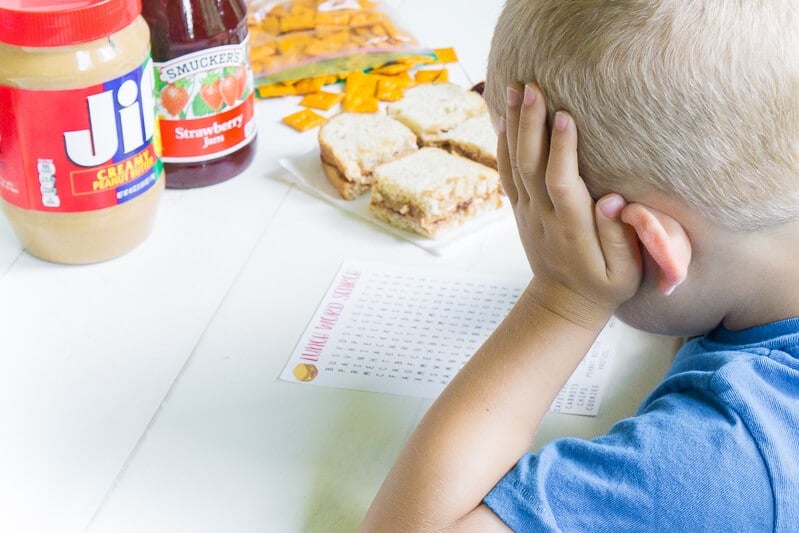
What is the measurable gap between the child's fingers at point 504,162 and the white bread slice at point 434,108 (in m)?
0.44

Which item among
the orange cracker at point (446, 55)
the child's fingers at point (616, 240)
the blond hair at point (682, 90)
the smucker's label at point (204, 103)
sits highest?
the blond hair at point (682, 90)

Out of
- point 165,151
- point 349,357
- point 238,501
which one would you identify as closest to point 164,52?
point 165,151

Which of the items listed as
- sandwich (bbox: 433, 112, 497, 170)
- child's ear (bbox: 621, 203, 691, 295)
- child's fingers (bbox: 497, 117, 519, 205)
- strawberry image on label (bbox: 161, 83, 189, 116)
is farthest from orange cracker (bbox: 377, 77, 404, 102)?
child's ear (bbox: 621, 203, 691, 295)

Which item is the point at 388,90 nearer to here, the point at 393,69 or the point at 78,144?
the point at 393,69

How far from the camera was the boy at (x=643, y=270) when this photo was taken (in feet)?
2.10

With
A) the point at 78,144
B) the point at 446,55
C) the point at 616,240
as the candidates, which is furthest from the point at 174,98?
the point at 616,240

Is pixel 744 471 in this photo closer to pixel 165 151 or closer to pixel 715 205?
pixel 715 205

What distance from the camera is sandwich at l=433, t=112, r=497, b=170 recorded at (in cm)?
120

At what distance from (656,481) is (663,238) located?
0.51ft

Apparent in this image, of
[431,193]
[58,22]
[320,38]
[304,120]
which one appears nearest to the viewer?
[58,22]

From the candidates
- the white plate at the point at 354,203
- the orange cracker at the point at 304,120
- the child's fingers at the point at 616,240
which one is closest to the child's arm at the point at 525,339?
the child's fingers at the point at 616,240

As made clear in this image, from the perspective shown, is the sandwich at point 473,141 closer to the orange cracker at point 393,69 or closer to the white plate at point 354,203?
the white plate at point 354,203

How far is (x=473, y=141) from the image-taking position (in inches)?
47.6

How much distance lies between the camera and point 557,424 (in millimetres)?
864
